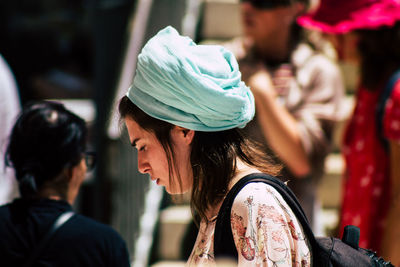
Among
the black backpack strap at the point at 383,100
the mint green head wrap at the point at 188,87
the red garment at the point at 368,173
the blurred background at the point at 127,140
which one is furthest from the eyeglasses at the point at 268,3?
the mint green head wrap at the point at 188,87

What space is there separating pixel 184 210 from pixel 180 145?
10.3ft

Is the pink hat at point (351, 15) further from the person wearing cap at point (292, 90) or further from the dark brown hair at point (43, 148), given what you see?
the dark brown hair at point (43, 148)

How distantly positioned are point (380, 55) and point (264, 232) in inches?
67.9

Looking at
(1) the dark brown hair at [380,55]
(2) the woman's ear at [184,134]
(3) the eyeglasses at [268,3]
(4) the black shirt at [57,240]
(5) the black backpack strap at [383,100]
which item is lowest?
(4) the black shirt at [57,240]

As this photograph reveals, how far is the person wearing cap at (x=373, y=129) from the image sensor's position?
287 centimetres

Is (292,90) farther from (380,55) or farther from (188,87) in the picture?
(188,87)

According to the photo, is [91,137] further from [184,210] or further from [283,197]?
[283,197]

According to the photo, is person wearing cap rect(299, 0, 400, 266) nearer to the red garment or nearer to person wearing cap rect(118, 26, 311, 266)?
the red garment

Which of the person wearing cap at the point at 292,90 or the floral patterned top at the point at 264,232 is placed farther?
the person wearing cap at the point at 292,90

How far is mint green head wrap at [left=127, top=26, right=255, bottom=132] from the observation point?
1.78 m

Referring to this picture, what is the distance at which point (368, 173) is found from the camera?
3.04 metres

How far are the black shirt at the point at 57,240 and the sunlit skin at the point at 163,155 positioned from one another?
0.58 metres

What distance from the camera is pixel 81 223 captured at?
2426mm

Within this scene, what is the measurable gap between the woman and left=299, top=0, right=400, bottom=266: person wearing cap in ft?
4.03
